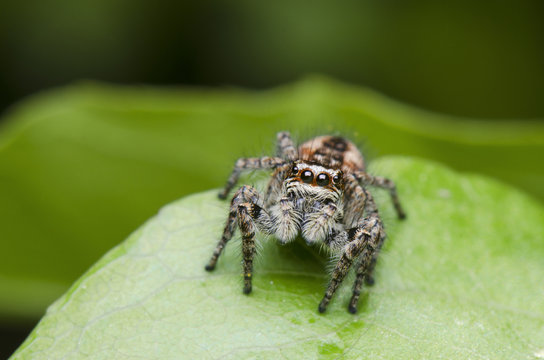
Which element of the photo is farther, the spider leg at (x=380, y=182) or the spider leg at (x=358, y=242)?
the spider leg at (x=380, y=182)

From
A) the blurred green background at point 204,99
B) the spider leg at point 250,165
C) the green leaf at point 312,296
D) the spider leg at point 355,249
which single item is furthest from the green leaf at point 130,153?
the spider leg at point 355,249

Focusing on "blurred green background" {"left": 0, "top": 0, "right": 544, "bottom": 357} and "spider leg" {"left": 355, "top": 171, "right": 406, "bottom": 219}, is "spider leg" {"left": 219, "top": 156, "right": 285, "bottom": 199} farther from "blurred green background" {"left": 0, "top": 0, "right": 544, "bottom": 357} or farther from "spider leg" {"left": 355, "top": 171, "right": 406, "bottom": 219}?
"spider leg" {"left": 355, "top": 171, "right": 406, "bottom": 219}

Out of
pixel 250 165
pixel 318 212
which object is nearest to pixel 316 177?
pixel 318 212

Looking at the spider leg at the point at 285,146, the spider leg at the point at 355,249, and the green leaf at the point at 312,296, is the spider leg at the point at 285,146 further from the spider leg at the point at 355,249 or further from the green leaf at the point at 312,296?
the spider leg at the point at 355,249

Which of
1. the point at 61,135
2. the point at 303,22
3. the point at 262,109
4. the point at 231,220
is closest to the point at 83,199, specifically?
the point at 61,135

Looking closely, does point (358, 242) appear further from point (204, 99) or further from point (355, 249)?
point (204, 99)
